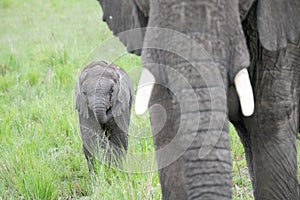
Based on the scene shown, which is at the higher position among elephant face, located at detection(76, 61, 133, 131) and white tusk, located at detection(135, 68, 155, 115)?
white tusk, located at detection(135, 68, 155, 115)

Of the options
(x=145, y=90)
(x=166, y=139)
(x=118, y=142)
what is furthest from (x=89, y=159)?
(x=145, y=90)

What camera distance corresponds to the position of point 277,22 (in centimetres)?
203

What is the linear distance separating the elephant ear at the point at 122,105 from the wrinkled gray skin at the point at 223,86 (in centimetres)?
169

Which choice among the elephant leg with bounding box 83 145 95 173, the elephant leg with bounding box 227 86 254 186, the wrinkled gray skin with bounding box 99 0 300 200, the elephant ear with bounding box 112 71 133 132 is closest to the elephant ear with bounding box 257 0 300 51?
the wrinkled gray skin with bounding box 99 0 300 200

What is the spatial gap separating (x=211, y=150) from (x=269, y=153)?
56 centimetres

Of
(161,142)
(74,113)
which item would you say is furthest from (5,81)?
(161,142)

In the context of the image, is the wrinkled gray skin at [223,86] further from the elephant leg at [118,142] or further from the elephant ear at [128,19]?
the elephant leg at [118,142]

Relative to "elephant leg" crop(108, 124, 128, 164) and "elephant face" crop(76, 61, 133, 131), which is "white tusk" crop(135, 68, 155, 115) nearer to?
"elephant leg" crop(108, 124, 128, 164)

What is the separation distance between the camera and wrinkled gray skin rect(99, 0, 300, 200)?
1779mm

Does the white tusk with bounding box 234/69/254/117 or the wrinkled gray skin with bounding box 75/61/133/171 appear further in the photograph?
the wrinkled gray skin with bounding box 75/61/133/171

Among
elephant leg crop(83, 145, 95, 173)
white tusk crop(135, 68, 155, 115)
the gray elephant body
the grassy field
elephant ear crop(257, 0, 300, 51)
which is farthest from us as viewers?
elephant leg crop(83, 145, 95, 173)

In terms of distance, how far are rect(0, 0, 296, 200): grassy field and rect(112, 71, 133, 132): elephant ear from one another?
10 cm

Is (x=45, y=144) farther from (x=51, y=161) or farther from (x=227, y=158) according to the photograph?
(x=227, y=158)

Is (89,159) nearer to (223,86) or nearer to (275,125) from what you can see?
(275,125)
